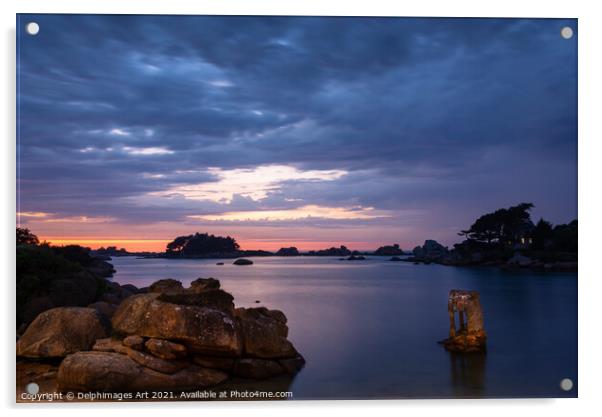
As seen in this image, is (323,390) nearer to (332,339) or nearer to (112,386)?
(332,339)

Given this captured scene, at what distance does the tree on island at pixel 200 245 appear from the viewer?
9.66 m

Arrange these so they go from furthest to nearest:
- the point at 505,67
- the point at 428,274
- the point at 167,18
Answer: the point at 428,274
the point at 505,67
the point at 167,18

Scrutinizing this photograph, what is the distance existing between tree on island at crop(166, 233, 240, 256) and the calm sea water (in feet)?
1.24

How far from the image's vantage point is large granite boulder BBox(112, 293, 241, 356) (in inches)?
274

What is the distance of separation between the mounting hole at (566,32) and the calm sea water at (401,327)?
3.54m

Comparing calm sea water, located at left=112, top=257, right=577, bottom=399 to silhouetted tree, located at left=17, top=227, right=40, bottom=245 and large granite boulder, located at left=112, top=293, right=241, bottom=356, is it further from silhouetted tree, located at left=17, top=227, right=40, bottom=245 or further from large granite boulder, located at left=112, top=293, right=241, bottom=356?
silhouetted tree, located at left=17, top=227, right=40, bottom=245

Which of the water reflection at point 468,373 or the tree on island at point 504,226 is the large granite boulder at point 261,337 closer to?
the water reflection at point 468,373

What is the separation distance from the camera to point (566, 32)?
23.7 ft

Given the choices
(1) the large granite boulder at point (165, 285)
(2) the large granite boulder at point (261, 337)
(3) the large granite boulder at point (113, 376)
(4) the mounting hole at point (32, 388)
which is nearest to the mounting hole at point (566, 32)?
(2) the large granite boulder at point (261, 337)

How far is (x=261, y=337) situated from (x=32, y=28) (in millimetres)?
5396

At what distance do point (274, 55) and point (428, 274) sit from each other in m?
9.71

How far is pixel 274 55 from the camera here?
779 cm

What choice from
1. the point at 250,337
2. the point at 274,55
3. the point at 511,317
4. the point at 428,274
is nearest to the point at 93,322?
the point at 250,337

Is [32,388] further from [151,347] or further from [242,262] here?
[242,262]
